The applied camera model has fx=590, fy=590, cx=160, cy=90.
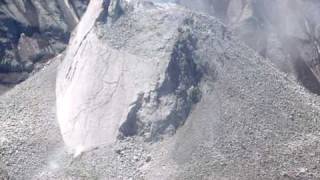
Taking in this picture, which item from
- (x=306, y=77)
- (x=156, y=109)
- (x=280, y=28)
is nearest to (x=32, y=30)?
(x=156, y=109)

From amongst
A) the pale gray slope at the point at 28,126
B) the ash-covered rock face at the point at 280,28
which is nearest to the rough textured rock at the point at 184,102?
the pale gray slope at the point at 28,126

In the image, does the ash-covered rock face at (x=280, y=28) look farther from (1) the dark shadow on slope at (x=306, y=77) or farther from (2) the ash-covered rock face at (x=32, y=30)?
(2) the ash-covered rock face at (x=32, y=30)

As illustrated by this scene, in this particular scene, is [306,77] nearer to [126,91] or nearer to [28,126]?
[126,91]

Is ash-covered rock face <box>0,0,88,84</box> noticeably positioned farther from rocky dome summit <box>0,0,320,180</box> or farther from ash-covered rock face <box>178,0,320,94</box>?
ash-covered rock face <box>178,0,320,94</box>

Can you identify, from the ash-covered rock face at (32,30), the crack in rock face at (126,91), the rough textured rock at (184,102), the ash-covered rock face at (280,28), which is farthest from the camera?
the ash-covered rock face at (280,28)

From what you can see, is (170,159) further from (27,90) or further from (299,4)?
(299,4)

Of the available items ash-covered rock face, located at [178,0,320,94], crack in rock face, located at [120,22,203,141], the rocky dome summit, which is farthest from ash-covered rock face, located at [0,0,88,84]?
crack in rock face, located at [120,22,203,141]
